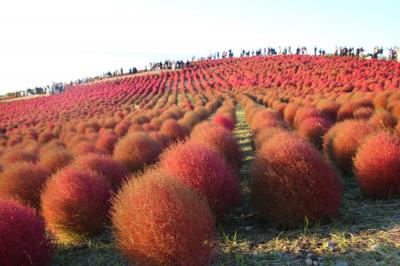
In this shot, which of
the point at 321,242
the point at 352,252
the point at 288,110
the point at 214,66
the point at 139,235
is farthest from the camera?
the point at 214,66

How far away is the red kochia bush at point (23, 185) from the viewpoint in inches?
253

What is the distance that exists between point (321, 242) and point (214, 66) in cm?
4812

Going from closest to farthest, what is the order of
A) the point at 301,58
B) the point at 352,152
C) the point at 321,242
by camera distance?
the point at 321,242 < the point at 352,152 < the point at 301,58

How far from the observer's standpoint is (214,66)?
2020 inches

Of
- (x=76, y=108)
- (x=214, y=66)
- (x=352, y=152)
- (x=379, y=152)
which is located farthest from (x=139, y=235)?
(x=214, y=66)

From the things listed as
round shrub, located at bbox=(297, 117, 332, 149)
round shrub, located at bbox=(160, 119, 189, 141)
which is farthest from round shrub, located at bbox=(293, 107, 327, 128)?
round shrub, located at bbox=(160, 119, 189, 141)

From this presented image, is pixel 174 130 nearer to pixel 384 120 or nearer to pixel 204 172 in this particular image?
pixel 384 120

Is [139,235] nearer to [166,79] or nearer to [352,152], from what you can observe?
[352,152]

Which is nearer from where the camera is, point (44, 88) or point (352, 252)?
point (352, 252)

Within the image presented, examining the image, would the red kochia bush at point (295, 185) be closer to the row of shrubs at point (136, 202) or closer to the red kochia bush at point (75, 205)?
the row of shrubs at point (136, 202)

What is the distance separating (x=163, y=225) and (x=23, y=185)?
411 centimetres

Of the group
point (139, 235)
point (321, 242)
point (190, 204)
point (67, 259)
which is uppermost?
point (190, 204)

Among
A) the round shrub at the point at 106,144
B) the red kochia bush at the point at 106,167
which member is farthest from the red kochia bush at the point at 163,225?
the round shrub at the point at 106,144

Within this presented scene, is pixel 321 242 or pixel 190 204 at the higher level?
pixel 190 204
